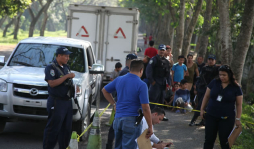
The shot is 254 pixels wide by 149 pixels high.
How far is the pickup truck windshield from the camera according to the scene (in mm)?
8414

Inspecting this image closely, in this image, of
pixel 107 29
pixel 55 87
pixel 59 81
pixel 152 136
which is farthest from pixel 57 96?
pixel 107 29

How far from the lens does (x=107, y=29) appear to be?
14.1m

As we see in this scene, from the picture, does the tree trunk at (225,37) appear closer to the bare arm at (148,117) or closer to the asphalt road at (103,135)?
the asphalt road at (103,135)

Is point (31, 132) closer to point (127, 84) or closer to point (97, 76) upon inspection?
point (97, 76)

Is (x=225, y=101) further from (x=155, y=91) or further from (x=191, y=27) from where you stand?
(x=191, y=27)

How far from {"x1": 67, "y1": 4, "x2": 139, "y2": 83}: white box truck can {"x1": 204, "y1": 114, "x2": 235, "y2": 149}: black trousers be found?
789 centimetres

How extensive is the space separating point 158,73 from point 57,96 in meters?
3.90

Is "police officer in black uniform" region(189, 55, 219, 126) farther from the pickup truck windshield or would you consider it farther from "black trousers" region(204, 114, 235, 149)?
"black trousers" region(204, 114, 235, 149)

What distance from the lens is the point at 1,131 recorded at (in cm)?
807

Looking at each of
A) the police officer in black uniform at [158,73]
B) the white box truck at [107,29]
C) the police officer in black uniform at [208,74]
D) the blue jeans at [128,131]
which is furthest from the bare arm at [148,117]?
the white box truck at [107,29]

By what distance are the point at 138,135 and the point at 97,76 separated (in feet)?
17.2

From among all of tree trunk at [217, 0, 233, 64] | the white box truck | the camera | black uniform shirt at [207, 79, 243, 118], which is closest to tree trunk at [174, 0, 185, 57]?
the white box truck

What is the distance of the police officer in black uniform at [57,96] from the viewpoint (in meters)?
6.23

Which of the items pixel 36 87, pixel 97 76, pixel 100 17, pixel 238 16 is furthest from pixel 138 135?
pixel 238 16
